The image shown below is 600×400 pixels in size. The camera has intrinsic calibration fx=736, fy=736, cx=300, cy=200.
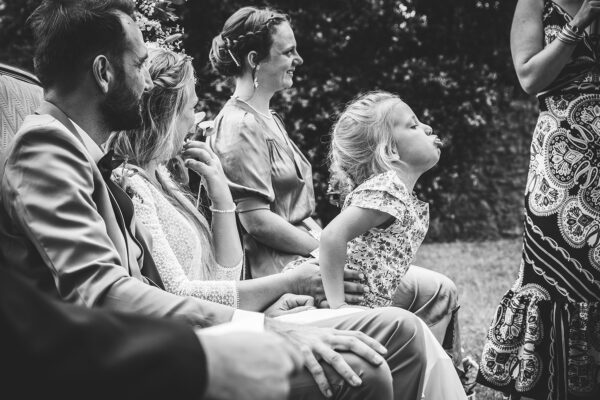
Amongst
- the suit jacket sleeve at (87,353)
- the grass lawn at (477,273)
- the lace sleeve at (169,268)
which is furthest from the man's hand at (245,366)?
the grass lawn at (477,273)

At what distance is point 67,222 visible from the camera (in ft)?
5.98

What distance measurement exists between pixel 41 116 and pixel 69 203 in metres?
0.40

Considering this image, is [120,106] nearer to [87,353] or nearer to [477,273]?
[87,353]

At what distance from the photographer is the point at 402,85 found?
922 centimetres

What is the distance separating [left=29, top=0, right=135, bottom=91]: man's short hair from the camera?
2207 mm

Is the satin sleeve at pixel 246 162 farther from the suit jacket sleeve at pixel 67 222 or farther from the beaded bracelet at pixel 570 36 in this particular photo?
the suit jacket sleeve at pixel 67 222

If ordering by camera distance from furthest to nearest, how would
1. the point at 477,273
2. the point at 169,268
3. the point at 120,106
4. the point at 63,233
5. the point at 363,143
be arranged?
the point at 477,273
the point at 363,143
the point at 169,268
the point at 120,106
the point at 63,233

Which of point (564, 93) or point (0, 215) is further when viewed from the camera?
point (564, 93)

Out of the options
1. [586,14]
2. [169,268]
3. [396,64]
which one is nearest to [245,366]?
[169,268]

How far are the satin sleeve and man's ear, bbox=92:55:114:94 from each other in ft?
4.28

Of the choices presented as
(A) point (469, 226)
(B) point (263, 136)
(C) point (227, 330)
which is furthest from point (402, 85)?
(C) point (227, 330)

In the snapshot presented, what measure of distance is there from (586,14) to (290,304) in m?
1.74

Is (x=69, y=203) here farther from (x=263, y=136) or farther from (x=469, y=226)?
(x=469, y=226)

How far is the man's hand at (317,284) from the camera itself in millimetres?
2961
